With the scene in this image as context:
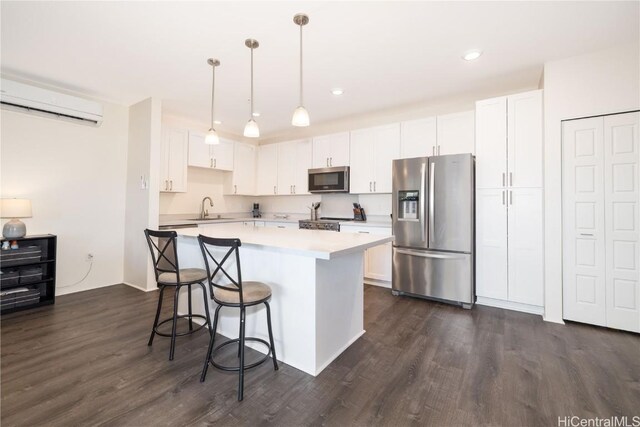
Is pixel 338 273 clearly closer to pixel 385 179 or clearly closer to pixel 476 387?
pixel 476 387

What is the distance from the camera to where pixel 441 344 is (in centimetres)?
238

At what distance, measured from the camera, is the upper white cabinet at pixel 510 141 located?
2971 millimetres

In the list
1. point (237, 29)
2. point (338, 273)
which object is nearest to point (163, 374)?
point (338, 273)

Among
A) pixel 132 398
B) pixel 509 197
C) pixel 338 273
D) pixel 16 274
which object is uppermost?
pixel 509 197

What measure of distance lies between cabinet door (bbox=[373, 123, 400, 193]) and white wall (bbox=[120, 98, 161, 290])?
3.08m

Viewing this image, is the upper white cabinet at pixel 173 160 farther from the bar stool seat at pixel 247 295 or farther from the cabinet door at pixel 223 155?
the bar stool seat at pixel 247 295

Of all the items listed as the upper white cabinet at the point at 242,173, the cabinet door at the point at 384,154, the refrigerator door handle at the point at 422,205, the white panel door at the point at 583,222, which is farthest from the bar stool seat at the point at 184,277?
the white panel door at the point at 583,222

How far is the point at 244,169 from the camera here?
560 centimetres

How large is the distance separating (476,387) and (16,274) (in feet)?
14.6

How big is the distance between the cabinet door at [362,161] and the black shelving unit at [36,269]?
3.91 m

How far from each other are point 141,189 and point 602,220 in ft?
17.2

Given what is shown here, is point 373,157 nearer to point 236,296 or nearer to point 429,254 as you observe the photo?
point 429,254

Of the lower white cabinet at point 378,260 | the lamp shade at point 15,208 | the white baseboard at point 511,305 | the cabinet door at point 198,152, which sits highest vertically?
the cabinet door at point 198,152

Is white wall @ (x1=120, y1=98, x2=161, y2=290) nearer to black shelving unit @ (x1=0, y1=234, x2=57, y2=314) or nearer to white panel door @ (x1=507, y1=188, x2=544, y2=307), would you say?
black shelving unit @ (x1=0, y1=234, x2=57, y2=314)
